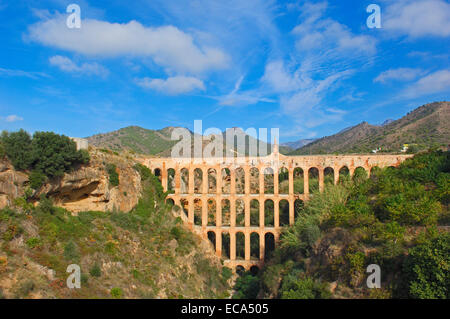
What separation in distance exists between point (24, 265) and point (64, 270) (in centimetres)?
197

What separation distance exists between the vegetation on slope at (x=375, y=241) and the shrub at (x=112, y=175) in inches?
590

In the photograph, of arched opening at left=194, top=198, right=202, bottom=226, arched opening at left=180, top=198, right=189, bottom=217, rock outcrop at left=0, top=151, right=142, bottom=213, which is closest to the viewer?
rock outcrop at left=0, top=151, right=142, bottom=213

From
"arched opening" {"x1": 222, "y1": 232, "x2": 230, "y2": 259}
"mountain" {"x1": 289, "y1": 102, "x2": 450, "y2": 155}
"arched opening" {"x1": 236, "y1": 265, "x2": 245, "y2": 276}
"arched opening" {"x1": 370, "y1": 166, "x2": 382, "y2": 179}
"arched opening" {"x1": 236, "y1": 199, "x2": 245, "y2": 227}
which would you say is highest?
"mountain" {"x1": 289, "y1": 102, "x2": 450, "y2": 155}

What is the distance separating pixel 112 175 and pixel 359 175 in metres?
24.3

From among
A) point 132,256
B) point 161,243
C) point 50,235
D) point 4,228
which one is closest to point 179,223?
point 161,243

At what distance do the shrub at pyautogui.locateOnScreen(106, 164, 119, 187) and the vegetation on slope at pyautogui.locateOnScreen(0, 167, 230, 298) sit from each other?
104 inches

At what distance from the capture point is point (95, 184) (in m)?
24.7

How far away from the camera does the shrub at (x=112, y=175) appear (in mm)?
26516

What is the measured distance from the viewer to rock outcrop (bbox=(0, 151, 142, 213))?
17734mm

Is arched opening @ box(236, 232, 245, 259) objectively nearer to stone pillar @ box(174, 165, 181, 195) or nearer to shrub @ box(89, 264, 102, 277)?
stone pillar @ box(174, 165, 181, 195)

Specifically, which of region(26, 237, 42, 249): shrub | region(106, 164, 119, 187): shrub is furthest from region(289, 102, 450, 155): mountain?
region(26, 237, 42, 249): shrub

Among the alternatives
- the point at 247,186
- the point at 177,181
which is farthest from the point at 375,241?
the point at 177,181

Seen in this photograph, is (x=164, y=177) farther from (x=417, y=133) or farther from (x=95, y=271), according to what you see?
(x=417, y=133)
